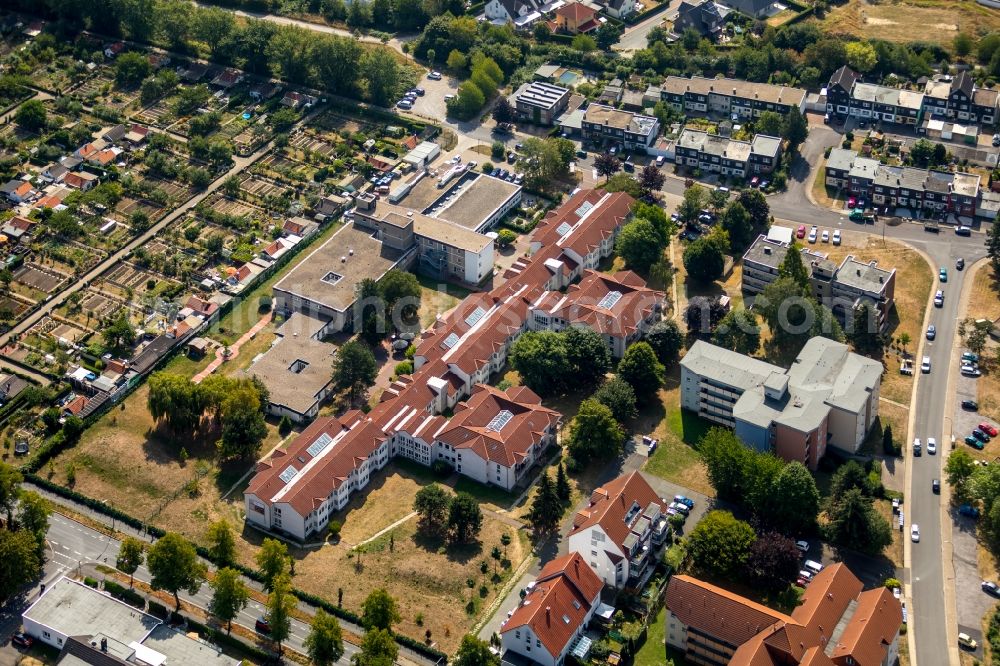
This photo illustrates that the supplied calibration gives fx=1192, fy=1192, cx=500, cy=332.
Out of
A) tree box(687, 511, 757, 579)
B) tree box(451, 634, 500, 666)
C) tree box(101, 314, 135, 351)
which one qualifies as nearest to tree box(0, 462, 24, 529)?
tree box(101, 314, 135, 351)

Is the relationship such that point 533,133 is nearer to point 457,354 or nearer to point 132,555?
point 457,354

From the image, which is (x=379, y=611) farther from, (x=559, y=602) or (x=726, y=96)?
(x=726, y=96)

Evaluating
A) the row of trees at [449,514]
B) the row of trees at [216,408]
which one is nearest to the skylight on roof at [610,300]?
the row of trees at [449,514]

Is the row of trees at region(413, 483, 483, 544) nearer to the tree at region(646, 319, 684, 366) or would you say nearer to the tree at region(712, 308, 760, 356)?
the tree at region(646, 319, 684, 366)

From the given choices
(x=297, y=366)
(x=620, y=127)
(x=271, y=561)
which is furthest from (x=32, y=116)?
(x=271, y=561)

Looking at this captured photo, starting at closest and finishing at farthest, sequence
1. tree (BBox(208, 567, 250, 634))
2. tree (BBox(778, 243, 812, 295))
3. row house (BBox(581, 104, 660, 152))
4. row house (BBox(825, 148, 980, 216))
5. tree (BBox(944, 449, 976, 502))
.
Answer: tree (BBox(208, 567, 250, 634)), tree (BBox(944, 449, 976, 502)), tree (BBox(778, 243, 812, 295)), row house (BBox(825, 148, 980, 216)), row house (BBox(581, 104, 660, 152))

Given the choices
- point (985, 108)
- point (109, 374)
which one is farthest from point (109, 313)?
point (985, 108)
